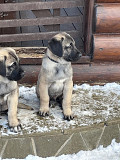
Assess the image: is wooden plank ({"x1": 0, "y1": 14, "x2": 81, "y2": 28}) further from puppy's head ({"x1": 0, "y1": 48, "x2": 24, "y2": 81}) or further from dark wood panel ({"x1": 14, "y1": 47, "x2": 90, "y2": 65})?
puppy's head ({"x1": 0, "y1": 48, "x2": 24, "y2": 81})

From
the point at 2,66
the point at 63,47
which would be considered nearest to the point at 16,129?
the point at 2,66

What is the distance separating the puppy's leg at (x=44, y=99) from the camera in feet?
13.2

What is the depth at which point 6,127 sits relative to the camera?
12.9 ft

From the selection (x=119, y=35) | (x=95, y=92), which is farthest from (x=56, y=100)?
(x=119, y=35)

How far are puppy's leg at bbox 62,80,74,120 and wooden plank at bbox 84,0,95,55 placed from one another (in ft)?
3.96

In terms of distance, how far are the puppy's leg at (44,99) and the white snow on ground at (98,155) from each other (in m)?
0.58

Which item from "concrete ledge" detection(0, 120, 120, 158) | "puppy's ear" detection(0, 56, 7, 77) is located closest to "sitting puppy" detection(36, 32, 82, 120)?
"concrete ledge" detection(0, 120, 120, 158)

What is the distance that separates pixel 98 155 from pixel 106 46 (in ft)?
5.71

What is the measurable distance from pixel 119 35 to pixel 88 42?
1.59 feet

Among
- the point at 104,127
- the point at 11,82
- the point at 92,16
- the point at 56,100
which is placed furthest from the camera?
the point at 92,16

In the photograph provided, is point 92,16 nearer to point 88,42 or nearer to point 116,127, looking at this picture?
point 88,42

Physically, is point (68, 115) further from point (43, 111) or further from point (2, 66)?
point (2, 66)

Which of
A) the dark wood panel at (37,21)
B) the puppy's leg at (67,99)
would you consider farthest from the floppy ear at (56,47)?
the dark wood panel at (37,21)

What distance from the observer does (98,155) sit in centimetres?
412
